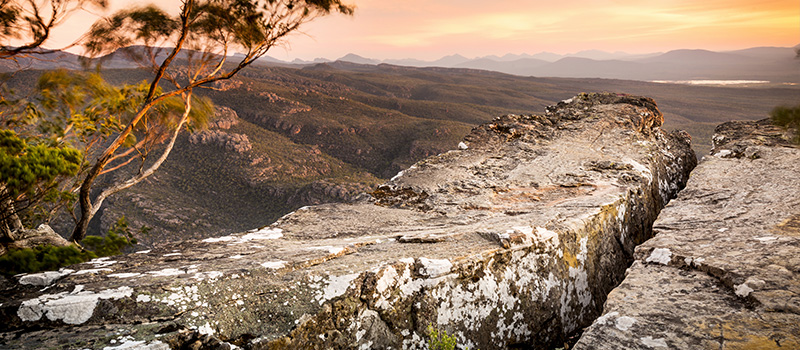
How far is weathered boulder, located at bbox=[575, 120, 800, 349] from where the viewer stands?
2.96m

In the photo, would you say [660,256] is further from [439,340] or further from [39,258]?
[39,258]

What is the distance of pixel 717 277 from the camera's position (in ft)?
12.2

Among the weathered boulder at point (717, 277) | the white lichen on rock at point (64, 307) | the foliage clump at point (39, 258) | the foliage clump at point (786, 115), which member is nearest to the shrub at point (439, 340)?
the weathered boulder at point (717, 277)

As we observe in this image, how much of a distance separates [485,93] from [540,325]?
110 m

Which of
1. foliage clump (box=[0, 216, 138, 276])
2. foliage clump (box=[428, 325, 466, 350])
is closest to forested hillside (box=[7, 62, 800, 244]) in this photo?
foliage clump (box=[428, 325, 466, 350])

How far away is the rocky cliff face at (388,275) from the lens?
10.1 feet

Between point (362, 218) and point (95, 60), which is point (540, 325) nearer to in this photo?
point (362, 218)

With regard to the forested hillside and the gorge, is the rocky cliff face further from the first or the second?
the forested hillside

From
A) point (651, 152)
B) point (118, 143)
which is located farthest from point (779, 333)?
point (118, 143)

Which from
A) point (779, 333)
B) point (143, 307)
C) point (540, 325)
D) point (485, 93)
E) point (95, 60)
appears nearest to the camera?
point (779, 333)

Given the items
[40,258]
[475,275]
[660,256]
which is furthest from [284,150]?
[660,256]

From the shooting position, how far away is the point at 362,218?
6.15m

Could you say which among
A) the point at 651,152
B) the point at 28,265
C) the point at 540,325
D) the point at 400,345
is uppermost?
the point at 651,152

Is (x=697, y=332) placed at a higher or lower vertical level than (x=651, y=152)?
lower
